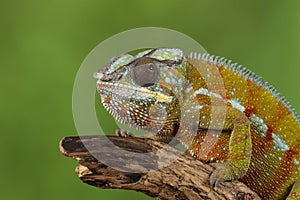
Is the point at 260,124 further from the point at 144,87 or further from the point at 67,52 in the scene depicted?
the point at 67,52

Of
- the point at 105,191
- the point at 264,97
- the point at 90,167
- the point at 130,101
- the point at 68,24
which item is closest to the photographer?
the point at 90,167

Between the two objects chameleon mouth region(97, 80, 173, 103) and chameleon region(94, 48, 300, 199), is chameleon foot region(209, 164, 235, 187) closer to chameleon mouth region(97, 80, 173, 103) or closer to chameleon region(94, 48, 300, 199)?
chameleon region(94, 48, 300, 199)

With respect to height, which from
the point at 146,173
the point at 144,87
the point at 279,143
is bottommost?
the point at 146,173

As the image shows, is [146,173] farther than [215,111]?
No

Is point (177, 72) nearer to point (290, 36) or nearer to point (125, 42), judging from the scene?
point (125, 42)

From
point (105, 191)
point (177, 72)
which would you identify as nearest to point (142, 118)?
point (177, 72)

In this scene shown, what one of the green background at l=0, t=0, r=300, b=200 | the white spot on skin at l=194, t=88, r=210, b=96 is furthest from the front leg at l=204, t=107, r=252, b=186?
the green background at l=0, t=0, r=300, b=200

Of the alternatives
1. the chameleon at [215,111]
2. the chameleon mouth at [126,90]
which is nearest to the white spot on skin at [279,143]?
the chameleon at [215,111]

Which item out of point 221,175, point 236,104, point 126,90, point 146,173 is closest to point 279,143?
point 236,104
